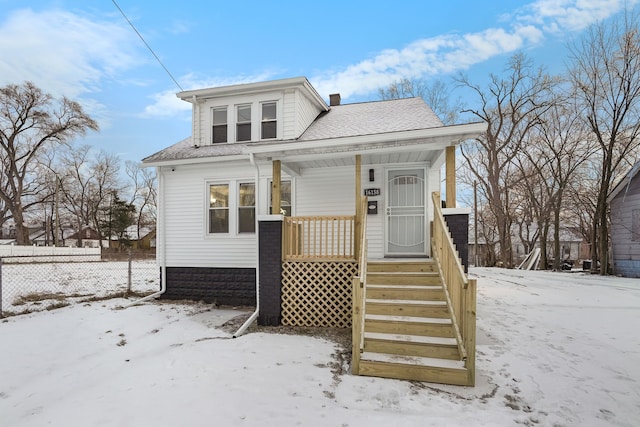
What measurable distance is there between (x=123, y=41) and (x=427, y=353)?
11.1m

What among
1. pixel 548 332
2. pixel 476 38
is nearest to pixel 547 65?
pixel 476 38

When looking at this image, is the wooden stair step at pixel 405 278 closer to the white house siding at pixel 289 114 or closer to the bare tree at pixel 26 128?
the white house siding at pixel 289 114

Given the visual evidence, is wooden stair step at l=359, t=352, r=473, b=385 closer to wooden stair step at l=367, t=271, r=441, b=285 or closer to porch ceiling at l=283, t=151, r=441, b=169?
wooden stair step at l=367, t=271, r=441, b=285

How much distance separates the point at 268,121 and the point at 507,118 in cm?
1779

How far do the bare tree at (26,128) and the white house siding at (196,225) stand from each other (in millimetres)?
25063

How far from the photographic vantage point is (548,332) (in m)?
5.82

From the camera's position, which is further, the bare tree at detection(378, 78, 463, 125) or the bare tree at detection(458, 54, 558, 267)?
the bare tree at detection(378, 78, 463, 125)

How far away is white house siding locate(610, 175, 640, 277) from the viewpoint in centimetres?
1259

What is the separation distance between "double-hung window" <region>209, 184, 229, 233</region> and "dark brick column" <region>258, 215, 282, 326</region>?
2288mm

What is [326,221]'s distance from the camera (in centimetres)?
637

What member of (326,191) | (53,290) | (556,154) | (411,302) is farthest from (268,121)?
(556,154)

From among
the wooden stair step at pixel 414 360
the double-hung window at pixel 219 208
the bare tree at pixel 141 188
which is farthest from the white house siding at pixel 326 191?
the bare tree at pixel 141 188

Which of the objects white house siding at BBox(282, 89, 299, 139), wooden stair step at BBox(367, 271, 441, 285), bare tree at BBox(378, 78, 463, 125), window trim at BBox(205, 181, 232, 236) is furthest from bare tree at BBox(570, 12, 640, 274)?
window trim at BBox(205, 181, 232, 236)

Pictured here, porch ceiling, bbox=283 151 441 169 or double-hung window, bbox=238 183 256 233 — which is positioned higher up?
porch ceiling, bbox=283 151 441 169
